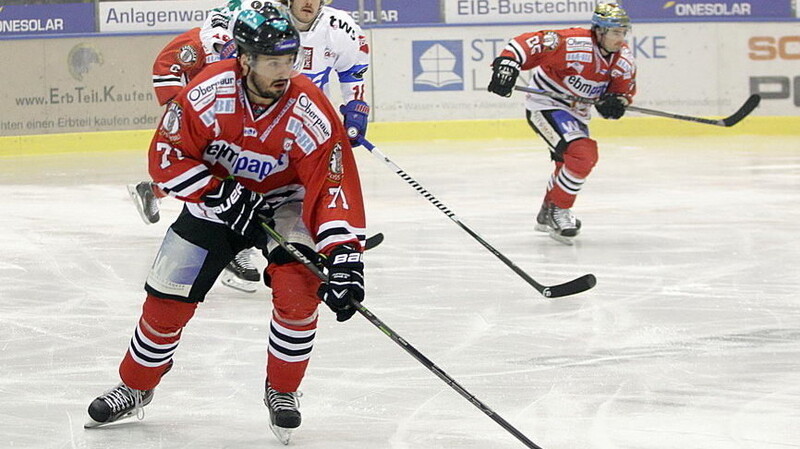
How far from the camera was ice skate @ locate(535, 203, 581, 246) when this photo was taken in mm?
6117

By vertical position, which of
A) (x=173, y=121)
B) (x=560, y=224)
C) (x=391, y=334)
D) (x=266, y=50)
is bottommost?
(x=560, y=224)

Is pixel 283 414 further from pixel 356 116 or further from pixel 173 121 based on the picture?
pixel 356 116

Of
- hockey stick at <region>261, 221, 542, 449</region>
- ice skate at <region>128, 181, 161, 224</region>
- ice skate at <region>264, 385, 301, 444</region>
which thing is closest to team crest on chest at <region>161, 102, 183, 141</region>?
hockey stick at <region>261, 221, 542, 449</region>

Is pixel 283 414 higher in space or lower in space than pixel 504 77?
lower

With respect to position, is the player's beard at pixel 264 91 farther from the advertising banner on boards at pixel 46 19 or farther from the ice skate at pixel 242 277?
the advertising banner on boards at pixel 46 19

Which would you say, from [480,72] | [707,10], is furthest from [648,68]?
[480,72]

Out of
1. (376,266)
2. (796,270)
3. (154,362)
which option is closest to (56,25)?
(376,266)

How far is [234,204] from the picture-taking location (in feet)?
A: 9.52

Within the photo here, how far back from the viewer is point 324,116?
2.96m

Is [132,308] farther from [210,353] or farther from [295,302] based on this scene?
[295,302]

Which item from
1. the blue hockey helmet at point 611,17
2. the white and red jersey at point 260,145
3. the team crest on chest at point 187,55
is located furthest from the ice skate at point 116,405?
the blue hockey helmet at point 611,17

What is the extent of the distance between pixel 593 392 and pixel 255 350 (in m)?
1.11

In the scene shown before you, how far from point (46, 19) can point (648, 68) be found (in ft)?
16.4

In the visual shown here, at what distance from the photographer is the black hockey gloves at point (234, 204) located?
2.90m
